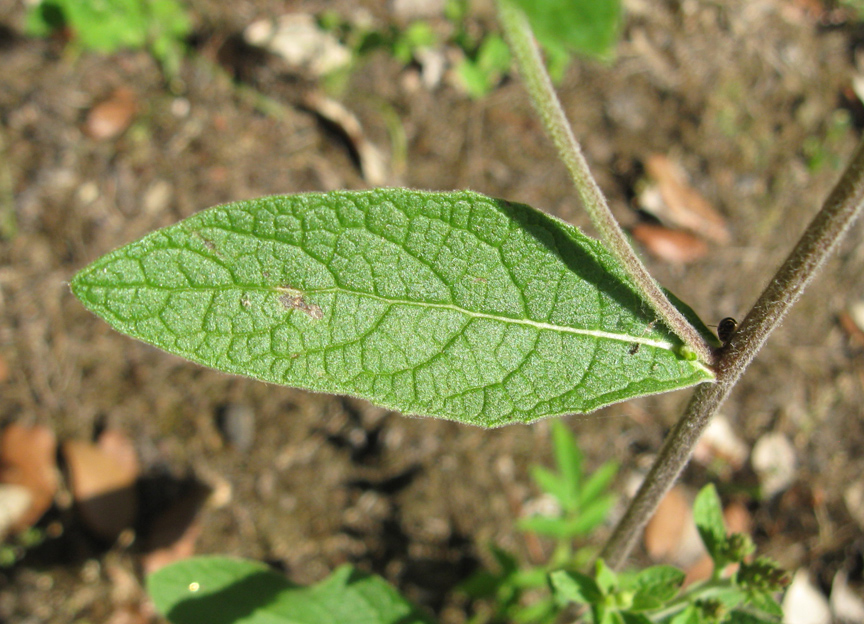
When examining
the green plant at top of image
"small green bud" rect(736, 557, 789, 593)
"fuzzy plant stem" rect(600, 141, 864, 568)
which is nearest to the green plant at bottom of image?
"small green bud" rect(736, 557, 789, 593)

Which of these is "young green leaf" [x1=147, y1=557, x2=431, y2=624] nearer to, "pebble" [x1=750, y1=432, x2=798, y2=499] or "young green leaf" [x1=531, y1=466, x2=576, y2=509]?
"young green leaf" [x1=531, y1=466, x2=576, y2=509]

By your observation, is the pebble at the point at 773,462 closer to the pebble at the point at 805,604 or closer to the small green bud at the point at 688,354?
the pebble at the point at 805,604

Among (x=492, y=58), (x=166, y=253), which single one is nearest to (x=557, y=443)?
(x=166, y=253)

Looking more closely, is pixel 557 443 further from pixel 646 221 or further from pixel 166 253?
pixel 166 253

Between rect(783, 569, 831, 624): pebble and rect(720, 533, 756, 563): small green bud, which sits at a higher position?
rect(720, 533, 756, 563): small green bud

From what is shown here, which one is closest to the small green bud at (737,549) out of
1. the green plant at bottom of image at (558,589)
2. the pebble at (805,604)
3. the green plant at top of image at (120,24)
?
the green plant at bottom of image at (558,589)

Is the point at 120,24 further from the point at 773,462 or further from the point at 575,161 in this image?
the point at 773,462
